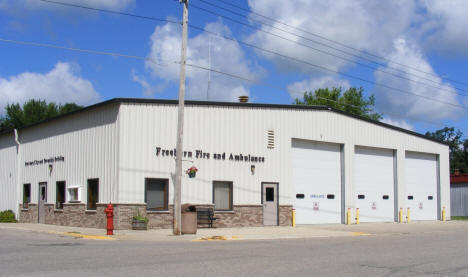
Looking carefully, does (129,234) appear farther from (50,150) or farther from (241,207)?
(50,150)

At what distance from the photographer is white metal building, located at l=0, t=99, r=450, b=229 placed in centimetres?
2581

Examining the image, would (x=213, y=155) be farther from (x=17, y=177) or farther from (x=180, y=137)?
(x=17, y=177)

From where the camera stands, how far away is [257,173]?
28891mm

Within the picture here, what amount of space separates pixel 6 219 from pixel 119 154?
12.6 metres

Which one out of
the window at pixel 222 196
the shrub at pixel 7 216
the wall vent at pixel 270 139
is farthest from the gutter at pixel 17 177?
the wall vent at pixel 270 139

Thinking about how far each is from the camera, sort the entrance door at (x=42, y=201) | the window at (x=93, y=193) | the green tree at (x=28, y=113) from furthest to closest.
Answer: the green tree at (x=28, y=113), the entrance door at (x=42, y=201), the window at (x=93, y=193)

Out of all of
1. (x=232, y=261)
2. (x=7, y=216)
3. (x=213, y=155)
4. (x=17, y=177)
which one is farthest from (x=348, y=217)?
(x=232, y=261)

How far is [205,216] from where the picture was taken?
26.7 metres

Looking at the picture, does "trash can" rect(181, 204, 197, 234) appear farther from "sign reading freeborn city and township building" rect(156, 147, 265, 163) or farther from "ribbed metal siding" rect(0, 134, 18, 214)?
"ribbed metal siding" rect(0, 134, 18, 214)

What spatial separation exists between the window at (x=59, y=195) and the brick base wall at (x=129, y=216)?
12.5 inches

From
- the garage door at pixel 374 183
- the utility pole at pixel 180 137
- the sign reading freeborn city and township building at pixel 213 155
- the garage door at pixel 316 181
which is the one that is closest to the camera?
the utility pole at pixel 180 137

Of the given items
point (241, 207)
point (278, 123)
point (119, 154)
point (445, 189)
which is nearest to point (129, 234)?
point (119, 154)

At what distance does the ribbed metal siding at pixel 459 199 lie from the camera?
1948 inches

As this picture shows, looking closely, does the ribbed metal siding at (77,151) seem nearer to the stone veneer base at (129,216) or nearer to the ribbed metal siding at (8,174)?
the stone veneer base at (129,216)
